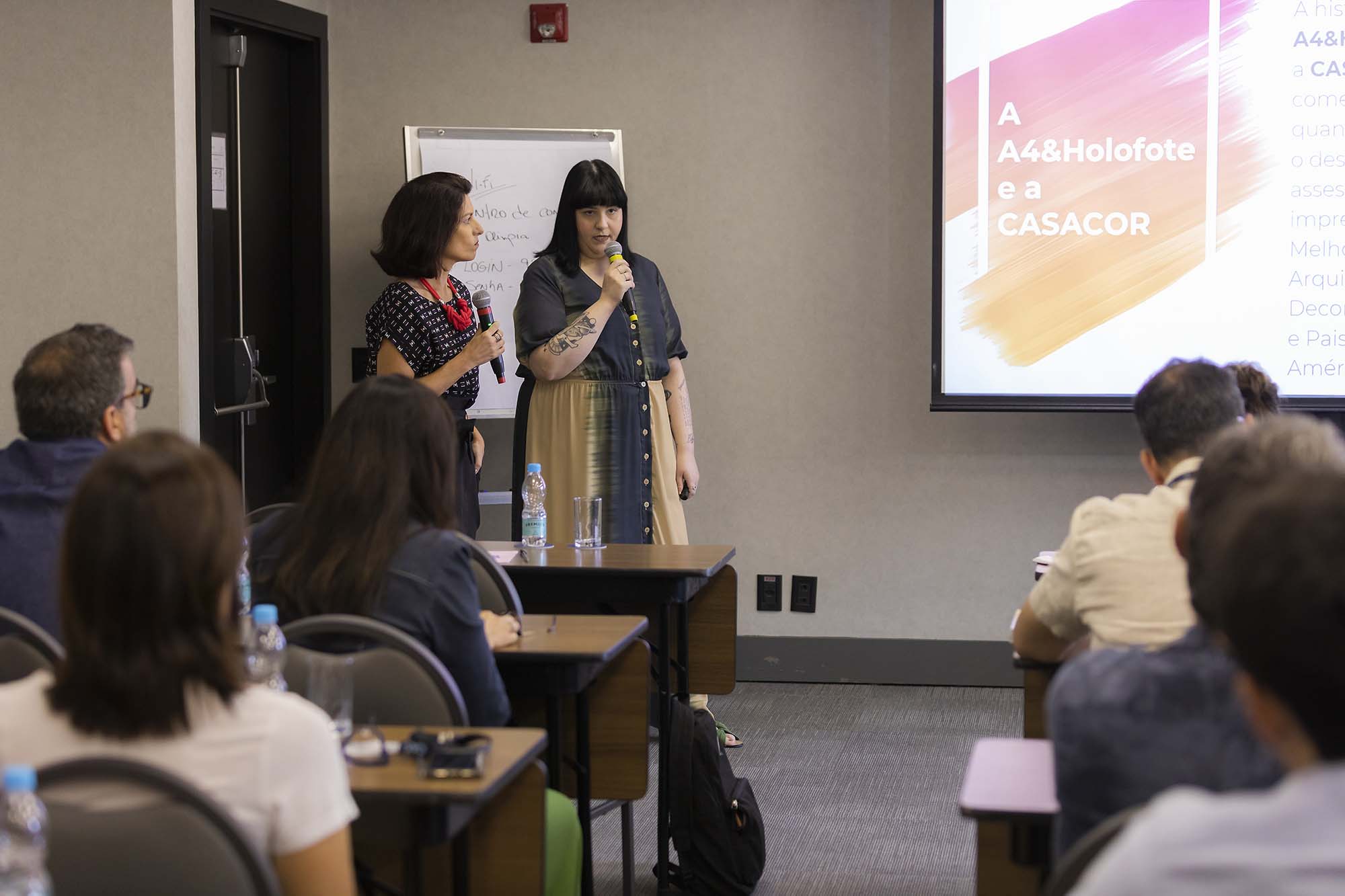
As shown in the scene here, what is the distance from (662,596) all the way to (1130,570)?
1.37 meters

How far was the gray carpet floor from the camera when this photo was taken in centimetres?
337

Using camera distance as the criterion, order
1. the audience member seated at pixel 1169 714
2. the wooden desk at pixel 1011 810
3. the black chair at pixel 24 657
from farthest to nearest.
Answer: the black chair at pixel 24 657 → the wooden desk at pixel 1011 810 → the audience member seated at pixel 1169 714

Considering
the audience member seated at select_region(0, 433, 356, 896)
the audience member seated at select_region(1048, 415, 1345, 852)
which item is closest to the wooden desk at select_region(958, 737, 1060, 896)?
the audience member seated at select_region(1048, 415, 1345, 852)

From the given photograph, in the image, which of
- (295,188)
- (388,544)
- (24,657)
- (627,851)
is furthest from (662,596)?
(295,188)

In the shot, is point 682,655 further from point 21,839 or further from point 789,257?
point 21,839

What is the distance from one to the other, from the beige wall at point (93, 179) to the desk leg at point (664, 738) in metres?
1.77

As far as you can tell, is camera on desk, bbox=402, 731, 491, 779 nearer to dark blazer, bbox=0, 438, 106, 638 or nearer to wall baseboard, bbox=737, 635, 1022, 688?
dark blazer, bbox=0, 438, 106, 638

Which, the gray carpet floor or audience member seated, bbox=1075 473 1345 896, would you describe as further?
the gray carpet floor

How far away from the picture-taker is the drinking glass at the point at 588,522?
3797 mm

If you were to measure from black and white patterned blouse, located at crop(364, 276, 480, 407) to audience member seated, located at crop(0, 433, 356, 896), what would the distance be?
266 centimetres

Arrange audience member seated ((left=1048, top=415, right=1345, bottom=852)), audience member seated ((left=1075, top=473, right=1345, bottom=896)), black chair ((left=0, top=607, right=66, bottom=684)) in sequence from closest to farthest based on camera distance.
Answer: audience member seated ((left=1075, top=473, right=1345, bottom=896)) < audience member seated ((left=1048, top=415, right=1345, bottom=852)) < black chair ((left=0, top=607, right=66, bottom=684))

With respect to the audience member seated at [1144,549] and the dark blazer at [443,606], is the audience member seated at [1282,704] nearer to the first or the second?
the audience member seated at [1144,549]

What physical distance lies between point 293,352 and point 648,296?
160 cm

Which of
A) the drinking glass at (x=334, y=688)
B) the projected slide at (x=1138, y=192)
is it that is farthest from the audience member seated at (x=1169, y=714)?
the projected slide at (x=1138, y=192)
